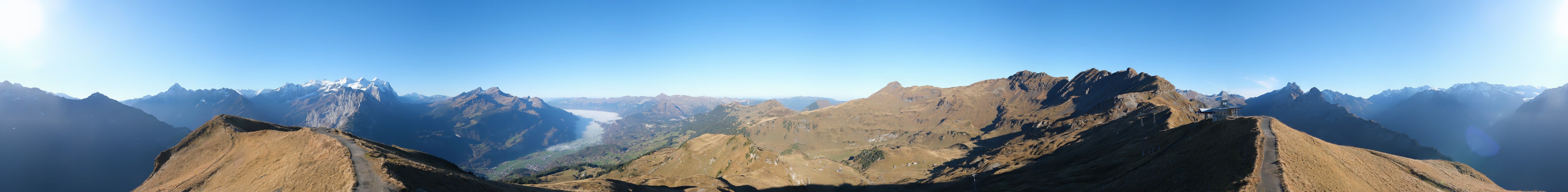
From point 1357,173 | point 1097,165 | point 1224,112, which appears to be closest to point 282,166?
point 1357,173

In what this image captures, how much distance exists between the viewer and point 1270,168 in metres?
40.3

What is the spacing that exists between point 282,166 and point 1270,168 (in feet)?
282

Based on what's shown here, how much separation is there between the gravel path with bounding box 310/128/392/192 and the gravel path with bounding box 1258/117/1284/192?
67151 millimetres

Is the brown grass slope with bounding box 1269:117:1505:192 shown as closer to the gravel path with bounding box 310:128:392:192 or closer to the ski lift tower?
the ski lift tower

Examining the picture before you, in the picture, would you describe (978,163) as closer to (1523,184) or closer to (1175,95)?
(1175,95)

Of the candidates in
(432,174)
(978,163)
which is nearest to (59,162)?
(432,174)

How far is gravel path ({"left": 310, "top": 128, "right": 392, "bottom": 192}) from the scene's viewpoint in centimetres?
3191

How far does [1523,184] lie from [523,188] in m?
329

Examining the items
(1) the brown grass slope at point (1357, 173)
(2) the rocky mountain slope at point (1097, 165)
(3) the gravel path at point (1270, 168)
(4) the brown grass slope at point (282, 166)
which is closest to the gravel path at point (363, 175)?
(4) the brown grass slope at point (282, 166)

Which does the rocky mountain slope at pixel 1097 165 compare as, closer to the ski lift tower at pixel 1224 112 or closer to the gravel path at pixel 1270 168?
the gravel path at pixel 1270 168

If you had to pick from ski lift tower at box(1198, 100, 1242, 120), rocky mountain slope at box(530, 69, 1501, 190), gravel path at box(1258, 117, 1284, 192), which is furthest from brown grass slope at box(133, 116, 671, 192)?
ski lift tower at box(1198, 100, 1242, 120)

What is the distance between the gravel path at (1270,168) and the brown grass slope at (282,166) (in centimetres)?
6620

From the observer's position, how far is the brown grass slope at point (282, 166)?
113 feet

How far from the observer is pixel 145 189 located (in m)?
44.1
